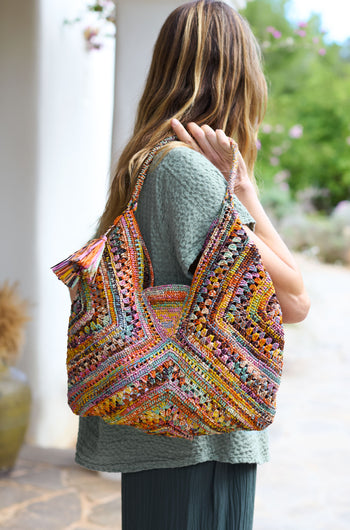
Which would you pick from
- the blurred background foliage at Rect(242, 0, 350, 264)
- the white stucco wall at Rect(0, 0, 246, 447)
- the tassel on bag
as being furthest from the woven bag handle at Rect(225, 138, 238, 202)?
the blurred background foliage at Rect(242, 0, 350, 264)

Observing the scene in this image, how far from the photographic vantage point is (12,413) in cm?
341

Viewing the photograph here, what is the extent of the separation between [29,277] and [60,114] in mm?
1073

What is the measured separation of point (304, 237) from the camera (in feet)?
45.5

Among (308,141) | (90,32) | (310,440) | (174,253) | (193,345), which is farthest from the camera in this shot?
(308,141)

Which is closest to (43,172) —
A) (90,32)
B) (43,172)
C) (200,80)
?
(43,172)

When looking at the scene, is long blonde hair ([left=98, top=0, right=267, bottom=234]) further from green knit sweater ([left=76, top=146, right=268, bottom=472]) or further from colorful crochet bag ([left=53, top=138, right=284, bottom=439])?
colorful crochet bag ([left=53, top=138, right=284, bottom=439])

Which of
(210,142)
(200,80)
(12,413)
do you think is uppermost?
(200,80)

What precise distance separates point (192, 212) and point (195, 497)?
1.83 feet

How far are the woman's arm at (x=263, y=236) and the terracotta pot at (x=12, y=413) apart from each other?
2.56 meters

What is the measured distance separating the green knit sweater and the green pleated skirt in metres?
0.03

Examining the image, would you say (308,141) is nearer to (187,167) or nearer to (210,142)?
(210,142)

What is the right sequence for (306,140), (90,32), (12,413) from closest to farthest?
(12,413), (90,32), (306,140)

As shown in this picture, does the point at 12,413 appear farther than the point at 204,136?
Yes

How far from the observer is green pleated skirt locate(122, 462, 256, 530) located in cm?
118
